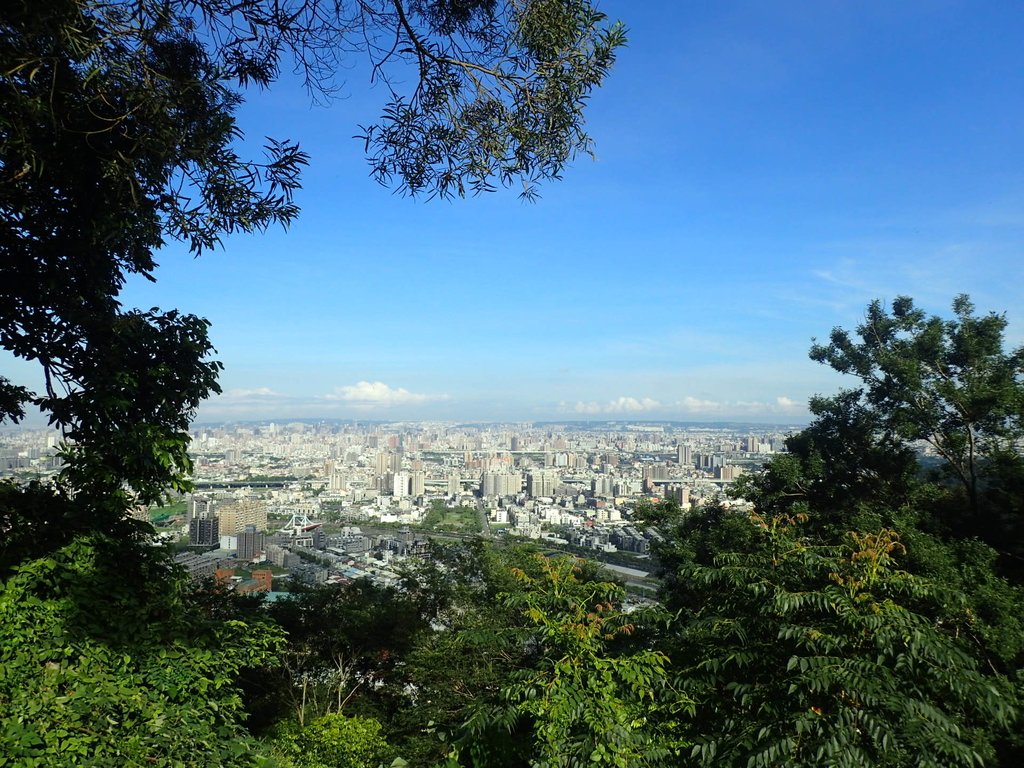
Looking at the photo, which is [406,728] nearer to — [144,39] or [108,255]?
[108,255]

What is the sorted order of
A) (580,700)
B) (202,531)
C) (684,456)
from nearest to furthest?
(580,700) → (202,531) → (684,456)

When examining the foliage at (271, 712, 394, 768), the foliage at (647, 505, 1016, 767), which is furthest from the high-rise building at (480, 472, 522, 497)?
the foliage at (647, 505, 1016, 767)

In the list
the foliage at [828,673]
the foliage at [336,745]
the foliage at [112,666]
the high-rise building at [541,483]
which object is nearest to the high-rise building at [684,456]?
the high-rise building at [541,483]

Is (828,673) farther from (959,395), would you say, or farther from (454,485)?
(454,485)

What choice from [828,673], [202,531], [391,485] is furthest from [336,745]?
[391,485]

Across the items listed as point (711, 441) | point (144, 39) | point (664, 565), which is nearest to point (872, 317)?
point (664, 565)

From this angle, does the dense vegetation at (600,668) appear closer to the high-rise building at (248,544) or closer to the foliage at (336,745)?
the foliage at (336,745)
